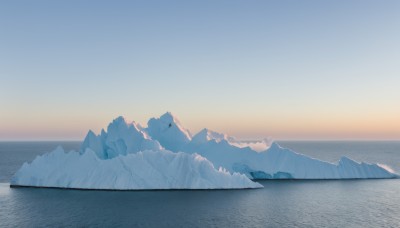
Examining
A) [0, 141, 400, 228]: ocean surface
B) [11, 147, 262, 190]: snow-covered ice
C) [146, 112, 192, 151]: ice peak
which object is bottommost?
[0, 141, 400, 228]: ocean surface

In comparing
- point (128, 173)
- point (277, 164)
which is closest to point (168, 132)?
point (128, 173)

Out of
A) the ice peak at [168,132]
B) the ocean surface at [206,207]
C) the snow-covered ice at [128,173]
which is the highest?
the ice peak at [168,132]

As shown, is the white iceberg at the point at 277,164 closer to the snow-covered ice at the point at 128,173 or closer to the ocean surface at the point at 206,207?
the ocean surface at the point at 206,207

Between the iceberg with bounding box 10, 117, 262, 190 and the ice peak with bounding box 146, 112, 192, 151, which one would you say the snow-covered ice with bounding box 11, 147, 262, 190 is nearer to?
the iceberg with bounding box 10, 117, 262, 190

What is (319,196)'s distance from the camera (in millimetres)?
43438

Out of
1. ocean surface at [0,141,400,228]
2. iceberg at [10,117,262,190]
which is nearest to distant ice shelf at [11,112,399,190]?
iceberg at [10,117,262,190]

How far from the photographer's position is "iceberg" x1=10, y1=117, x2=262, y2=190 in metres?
46.5

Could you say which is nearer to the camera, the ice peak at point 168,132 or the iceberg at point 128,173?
the iceberg at point 128,173

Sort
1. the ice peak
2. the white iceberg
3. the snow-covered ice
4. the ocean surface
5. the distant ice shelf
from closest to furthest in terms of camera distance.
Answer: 1. the ocean surface
2. the snow-covered ice
3. the distant ice shelf
4. the white iceberg
5. the ice peak

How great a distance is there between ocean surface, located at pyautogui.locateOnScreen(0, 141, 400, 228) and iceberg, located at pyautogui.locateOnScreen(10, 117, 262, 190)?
187 centimetres

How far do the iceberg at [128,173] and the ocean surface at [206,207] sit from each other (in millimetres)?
1874

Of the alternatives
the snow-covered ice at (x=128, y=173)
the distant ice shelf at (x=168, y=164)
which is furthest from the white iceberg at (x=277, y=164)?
the snow-covered ice at (x=128, y=173)

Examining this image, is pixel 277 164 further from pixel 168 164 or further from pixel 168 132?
pixel 168 164

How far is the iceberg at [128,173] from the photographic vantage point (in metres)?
46.5
